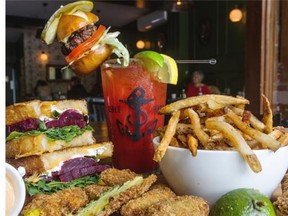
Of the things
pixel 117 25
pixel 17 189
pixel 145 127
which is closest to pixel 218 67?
pixel 117 25

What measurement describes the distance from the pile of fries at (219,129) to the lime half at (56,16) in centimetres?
41

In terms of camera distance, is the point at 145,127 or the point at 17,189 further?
the point at 145,127

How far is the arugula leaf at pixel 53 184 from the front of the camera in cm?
96

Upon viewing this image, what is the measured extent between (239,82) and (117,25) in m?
5.16

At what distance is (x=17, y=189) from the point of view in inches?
24.1

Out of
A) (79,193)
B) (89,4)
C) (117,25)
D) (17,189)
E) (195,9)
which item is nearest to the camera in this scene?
(17,189)

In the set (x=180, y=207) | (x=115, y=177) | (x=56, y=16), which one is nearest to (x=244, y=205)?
(x=180, y=207)

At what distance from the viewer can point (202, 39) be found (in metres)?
9.66

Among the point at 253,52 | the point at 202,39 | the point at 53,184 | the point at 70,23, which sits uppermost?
the point at 202,39

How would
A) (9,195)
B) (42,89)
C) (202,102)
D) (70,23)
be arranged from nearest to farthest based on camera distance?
(9,195), (202,102), (70,23), (42,89)

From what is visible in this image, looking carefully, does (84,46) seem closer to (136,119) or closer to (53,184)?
(136,119)

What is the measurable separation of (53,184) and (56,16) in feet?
1.56

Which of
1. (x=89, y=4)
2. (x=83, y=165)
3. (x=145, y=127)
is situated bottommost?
(x=83, y=165)
